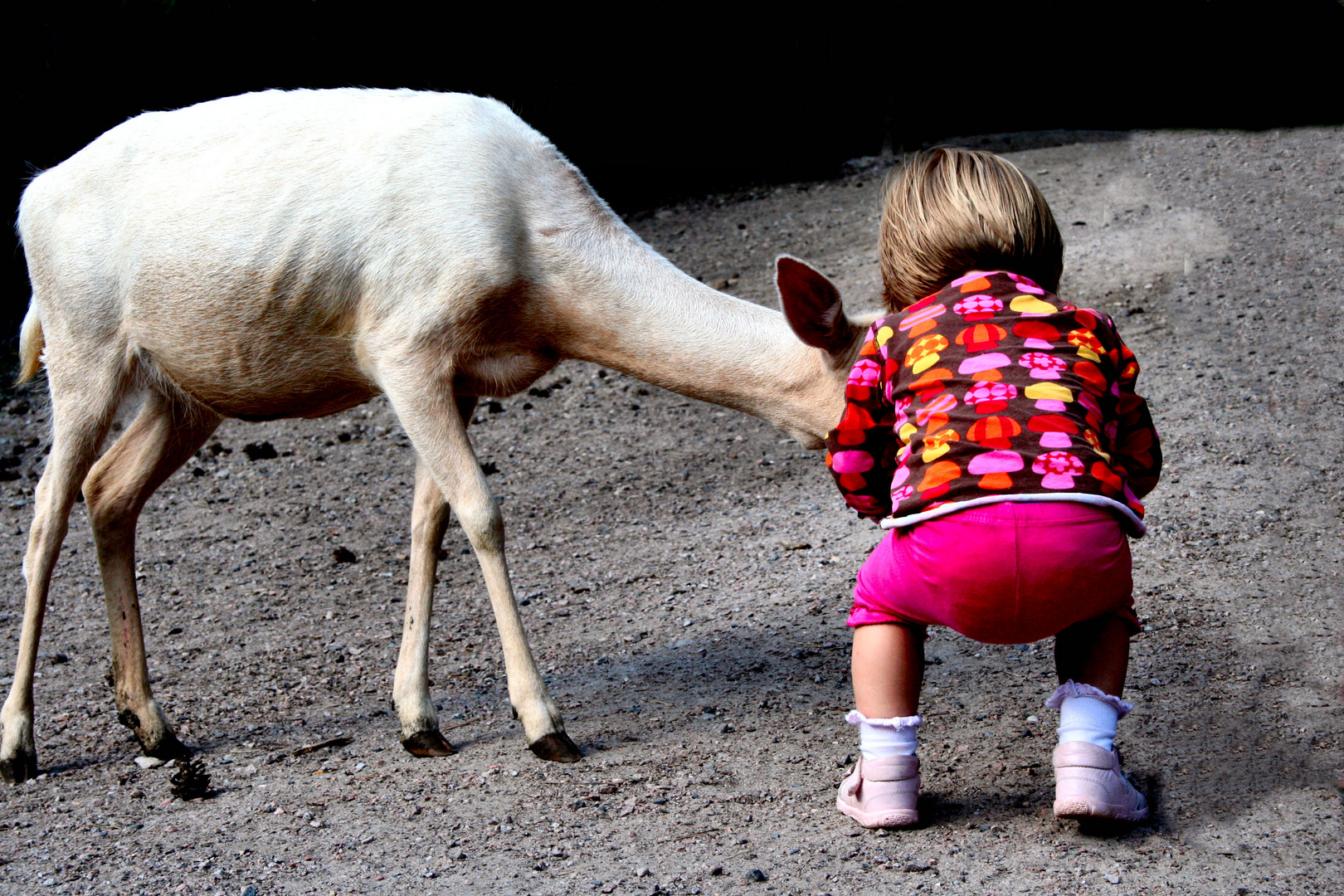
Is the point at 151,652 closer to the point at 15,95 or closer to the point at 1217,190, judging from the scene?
the point at 15,95

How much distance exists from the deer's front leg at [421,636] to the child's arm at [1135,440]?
6.90ft

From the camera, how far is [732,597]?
5.01m

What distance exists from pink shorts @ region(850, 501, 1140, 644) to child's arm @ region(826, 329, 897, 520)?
26cm

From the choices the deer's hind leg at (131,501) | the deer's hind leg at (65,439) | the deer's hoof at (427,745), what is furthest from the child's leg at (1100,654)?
the deer's hind leg at (65,439)

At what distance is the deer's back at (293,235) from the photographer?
371cm

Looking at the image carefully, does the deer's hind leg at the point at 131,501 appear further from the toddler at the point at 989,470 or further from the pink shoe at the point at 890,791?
the toddler at the point at 989,470

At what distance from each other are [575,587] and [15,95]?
6773mm

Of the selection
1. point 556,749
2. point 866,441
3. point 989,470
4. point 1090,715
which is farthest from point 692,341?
point 1090,715

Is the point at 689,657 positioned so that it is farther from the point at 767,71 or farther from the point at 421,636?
the point at 767,71

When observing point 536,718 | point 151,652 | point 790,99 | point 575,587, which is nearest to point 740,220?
point 790,99

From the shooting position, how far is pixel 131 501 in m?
4.41

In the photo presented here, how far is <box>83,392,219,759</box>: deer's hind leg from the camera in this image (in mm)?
4090

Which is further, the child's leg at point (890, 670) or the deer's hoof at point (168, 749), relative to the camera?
the deer's hoof at point (168, 749)

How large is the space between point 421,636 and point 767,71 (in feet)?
28.7
